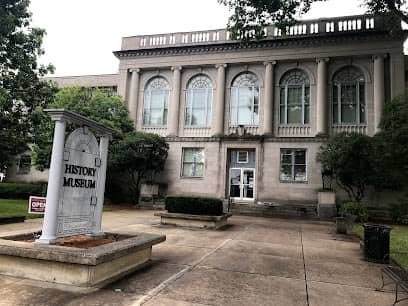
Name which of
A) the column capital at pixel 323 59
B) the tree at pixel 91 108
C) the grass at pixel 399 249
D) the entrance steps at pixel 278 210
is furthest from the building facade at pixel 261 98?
the grass at pixel 399 249

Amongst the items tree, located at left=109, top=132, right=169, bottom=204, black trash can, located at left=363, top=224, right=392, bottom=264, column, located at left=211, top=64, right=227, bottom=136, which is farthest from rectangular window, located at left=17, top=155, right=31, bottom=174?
black trash can, located at left=363, top=224, right=392, bottom=264

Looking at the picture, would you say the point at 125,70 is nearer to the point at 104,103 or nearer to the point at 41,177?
the point at 104,103

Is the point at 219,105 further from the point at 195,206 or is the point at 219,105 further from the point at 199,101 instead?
the point at 195,206

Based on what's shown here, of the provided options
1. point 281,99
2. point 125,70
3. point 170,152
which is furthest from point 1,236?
point 125,70

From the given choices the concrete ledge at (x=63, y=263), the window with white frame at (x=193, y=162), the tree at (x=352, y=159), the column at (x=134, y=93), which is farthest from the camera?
the column at (x=134, y=93)

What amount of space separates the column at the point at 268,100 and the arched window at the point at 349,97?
15.4 ft

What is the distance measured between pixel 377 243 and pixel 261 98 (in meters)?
18.5

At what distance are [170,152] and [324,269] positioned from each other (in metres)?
20.1

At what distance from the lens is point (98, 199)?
23.0ft

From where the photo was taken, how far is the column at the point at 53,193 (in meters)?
5.69

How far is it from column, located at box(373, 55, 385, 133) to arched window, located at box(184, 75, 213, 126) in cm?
1229

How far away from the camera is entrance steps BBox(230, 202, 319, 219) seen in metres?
21.1

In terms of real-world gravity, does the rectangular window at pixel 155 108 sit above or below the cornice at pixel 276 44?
below

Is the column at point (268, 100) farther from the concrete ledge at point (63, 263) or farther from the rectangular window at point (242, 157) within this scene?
the concrete ledge at point (63, 263)
